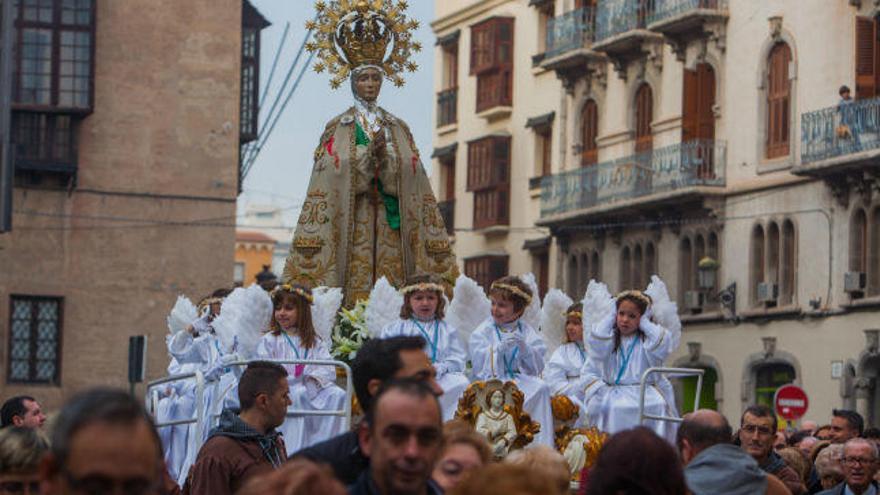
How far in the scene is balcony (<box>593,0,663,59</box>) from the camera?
4788cm

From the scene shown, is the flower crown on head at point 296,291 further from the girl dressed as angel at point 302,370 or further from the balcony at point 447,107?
the balcony at point 447,107

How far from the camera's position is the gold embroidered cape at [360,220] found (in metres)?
21.4

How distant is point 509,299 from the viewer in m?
17.5

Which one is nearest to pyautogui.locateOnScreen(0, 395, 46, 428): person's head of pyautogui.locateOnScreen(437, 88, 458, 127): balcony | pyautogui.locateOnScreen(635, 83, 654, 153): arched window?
pyautogui.locateOnScreen(635, 83, 654, 153): arched window

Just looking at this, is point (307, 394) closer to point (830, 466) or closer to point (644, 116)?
point (830, 466)

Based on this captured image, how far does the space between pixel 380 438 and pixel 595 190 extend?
42.1 meters

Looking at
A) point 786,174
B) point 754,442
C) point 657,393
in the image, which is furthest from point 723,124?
point 754,442

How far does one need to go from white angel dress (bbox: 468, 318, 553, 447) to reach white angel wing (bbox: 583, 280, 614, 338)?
1.55 feet

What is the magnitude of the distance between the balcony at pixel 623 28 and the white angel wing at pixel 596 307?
29882 mm

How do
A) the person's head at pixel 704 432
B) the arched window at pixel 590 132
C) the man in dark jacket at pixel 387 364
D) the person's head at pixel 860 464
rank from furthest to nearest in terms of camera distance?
the arched window at pixel 590 132 → the person's head at pixel 860 464 → the person's head at pixel 704 432 → the man in dark jacket at pixel 387 364

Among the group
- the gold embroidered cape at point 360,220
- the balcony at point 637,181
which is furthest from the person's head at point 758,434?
the balcony at point 637,181

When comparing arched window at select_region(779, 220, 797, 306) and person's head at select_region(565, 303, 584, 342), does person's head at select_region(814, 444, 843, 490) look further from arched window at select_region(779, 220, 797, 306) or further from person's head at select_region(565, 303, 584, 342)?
arched window at select_region(779, 220, 797, 306)

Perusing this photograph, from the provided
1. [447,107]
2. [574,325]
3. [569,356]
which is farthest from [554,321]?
[447,107]

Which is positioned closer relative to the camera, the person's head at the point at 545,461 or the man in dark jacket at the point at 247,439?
the person's head at the point at 545,461
